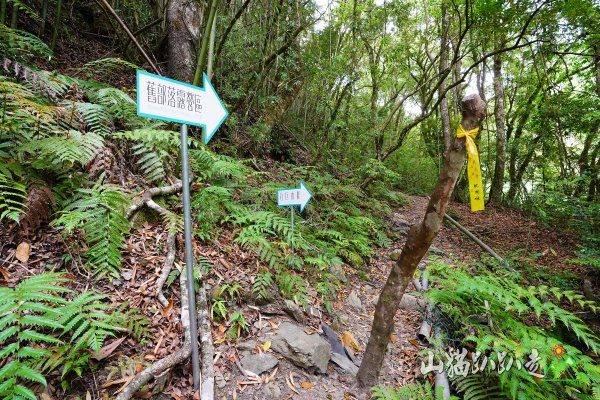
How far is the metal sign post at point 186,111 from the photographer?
1.74m

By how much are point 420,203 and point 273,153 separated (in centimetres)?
825

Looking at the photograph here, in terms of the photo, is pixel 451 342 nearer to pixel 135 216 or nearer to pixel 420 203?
pixel 135 216

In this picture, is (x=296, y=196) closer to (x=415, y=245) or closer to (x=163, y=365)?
(x=415, y=245)

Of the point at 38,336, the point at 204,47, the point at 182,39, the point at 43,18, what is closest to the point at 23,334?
the point at 38,336

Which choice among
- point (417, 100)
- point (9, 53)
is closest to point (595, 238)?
point (9, 53)

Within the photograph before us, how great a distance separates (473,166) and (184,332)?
2628 mm

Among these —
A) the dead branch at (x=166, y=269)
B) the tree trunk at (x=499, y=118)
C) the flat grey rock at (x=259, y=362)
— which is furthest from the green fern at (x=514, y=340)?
the tree trunk at (x=499, y=118)

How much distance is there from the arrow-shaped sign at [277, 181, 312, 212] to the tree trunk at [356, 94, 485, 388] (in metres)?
1.40

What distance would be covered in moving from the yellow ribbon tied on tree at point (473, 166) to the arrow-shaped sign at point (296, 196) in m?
1.80

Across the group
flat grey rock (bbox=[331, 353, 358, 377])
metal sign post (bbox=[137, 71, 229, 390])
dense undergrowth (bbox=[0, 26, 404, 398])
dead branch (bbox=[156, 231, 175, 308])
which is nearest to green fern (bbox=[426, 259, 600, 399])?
flat grey rock (bbox=[331, 353, 358, 377])

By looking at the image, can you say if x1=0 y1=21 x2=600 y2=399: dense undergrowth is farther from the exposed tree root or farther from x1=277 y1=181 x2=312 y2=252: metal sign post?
x1=277 y1=181 x2=312 y2=252: metal sign post

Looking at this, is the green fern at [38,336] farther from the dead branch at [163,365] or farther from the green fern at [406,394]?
the green fern at [406,394]

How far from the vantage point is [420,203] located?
41.0 feet

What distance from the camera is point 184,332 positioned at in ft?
7.25
